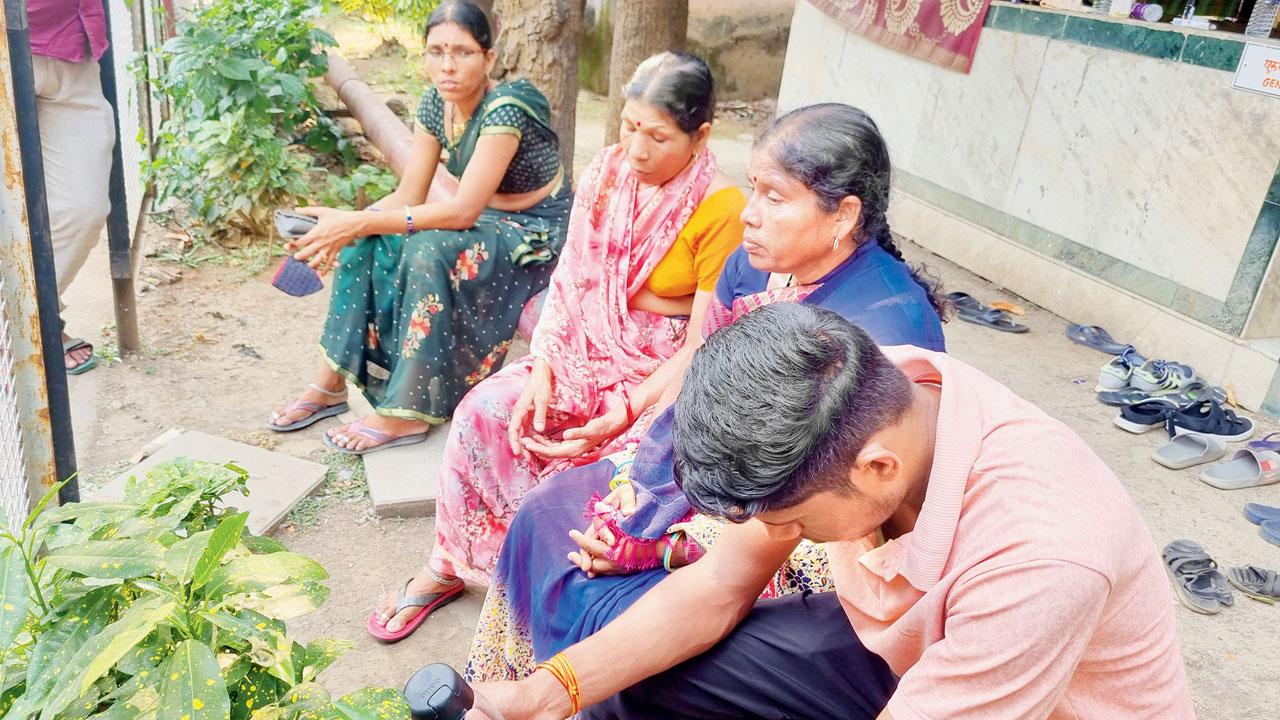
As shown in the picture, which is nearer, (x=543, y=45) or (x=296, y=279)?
(x=296, y=279)

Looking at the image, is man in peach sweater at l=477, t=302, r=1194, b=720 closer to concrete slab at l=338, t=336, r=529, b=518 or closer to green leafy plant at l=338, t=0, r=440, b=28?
concrete slab at l=338, t=336, r=529, b=518

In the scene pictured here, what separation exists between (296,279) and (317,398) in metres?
0.45

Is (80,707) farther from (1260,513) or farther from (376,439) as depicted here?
(1260,513)

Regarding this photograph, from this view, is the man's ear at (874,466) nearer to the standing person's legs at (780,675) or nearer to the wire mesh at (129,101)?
the standing person's legs at (780,675)

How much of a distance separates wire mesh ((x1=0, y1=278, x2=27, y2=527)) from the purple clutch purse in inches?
62.6

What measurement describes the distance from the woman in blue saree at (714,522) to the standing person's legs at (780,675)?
0.16 meters

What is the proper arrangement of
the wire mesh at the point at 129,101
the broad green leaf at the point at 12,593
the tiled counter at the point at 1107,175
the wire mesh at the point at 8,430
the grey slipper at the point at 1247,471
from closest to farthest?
the broad green leaf at the point at 12,593
the wire mesh at the point at 8,430
the grey slipper at the point at 1247,471
the tiled counter at the point at 1107,175
the wire mesh at the point at 129,101

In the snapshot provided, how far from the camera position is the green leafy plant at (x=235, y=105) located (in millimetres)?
4770

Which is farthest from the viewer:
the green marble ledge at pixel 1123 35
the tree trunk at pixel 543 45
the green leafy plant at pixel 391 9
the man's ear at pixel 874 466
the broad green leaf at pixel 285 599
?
the green leafy plant at pixel 391 9

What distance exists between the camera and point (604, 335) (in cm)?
283

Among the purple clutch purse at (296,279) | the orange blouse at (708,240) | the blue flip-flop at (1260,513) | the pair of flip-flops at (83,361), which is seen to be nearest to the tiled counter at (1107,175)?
the blue flip-flop at (1260,513)

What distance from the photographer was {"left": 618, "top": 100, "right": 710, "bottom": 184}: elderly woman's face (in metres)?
2.61

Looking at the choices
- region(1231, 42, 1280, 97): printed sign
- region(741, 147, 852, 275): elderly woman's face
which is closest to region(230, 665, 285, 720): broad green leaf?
region(741, 147, 852, 275): elderly woman's face

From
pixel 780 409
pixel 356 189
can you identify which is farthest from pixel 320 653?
pixel 356 189
